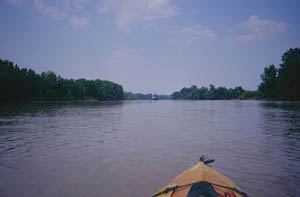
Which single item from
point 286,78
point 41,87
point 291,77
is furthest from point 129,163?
point 41,87

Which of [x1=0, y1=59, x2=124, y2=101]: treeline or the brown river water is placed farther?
[x1=0, y1=59, x2=124, y2=101]: treeline

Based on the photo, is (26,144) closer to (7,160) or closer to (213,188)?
(7,160)

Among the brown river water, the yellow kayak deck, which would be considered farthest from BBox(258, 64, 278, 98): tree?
the yellow kayak deck

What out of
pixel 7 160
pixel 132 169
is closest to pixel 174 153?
pixel 132 169

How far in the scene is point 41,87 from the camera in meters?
102

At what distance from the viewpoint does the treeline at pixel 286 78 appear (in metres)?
75.2

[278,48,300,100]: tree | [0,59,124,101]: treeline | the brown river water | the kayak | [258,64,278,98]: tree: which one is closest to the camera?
the kayak

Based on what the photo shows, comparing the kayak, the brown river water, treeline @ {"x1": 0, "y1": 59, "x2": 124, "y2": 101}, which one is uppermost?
treeline @ {"x1": 0, "y1": 59, "x2": 124, "y2": 101}

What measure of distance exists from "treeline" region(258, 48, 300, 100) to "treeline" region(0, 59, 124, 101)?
108m

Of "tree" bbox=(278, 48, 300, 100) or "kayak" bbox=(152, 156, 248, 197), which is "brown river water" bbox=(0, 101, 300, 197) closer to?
"kayak" bbox=(152, 156, 248, 197)

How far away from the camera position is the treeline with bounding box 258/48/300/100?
75188mm

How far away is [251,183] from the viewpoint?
592 cm

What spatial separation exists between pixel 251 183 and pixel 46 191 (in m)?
5.91

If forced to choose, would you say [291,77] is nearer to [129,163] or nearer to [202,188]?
[129,163]
